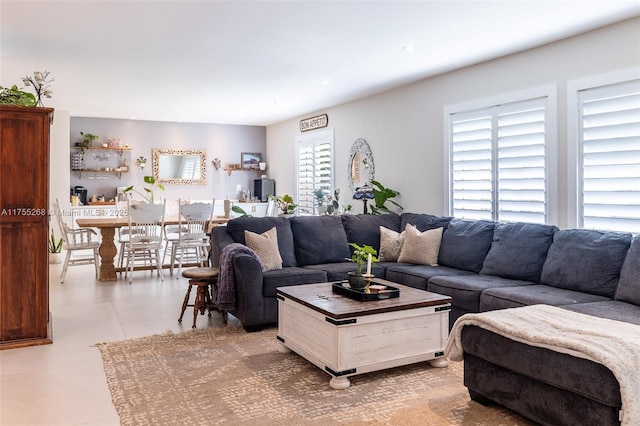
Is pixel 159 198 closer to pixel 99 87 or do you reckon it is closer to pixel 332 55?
pixel 99 87

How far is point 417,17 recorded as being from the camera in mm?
3914

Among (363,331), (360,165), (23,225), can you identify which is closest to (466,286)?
(363,331)

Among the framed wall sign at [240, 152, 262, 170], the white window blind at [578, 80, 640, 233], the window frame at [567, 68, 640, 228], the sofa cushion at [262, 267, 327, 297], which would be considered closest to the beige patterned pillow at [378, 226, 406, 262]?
the sofa cushion at [262, 267, 327, 297]

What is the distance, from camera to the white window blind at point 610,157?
154 inches

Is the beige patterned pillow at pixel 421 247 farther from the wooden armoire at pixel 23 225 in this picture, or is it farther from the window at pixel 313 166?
the wooden armoire at pixel 23 225

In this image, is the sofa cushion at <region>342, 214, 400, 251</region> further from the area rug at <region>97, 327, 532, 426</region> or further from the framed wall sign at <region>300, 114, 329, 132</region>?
the framed wall sign at <region>300, 114, 329, 132</region>

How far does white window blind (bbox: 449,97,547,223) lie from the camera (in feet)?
15.4

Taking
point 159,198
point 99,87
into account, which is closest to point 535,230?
point 99,87

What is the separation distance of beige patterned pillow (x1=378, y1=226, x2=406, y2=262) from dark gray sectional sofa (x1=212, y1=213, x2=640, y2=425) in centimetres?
19

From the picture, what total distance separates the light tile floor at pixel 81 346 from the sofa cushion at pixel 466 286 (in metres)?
1.86

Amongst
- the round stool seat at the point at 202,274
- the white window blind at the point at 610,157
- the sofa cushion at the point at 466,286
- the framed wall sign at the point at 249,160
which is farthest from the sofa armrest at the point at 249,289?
the framed wall sign at the point at 249,160

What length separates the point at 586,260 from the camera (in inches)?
149

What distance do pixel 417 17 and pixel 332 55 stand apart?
4.19 feet

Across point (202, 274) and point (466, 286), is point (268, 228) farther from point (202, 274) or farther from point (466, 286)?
point (466, 286)
